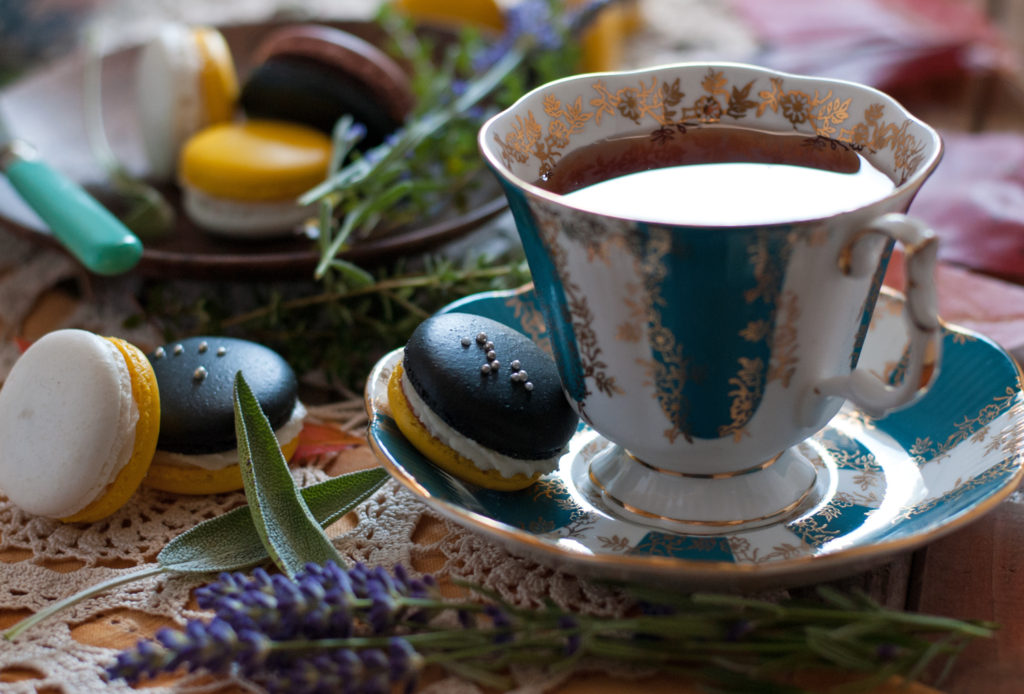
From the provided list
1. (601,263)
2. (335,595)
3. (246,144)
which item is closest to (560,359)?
(601,263)

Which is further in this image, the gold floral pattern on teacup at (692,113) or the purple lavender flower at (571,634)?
the gold floral pattern on teacup at (692,113)

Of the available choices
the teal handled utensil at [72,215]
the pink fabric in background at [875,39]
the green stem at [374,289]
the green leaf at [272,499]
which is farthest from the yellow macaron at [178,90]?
the pink fabric in background at [875,39]

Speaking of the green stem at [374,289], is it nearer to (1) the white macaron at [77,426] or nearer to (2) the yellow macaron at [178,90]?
(1) the white macaron at [77,426]

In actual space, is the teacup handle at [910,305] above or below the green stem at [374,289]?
above

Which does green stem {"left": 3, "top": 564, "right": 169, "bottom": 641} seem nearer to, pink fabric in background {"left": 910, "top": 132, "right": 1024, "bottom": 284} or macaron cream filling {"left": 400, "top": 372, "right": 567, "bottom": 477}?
macaron cream filling {"left": 400, "top": 372, "right": 567, "bottom": 477}

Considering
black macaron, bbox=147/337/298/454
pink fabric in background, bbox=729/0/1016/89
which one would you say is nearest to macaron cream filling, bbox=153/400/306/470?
black macaron, bbox=147/337/298/454

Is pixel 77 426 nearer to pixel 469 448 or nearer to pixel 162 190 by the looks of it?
pixel 469 448

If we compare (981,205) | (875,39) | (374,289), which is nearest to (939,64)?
(875,39)

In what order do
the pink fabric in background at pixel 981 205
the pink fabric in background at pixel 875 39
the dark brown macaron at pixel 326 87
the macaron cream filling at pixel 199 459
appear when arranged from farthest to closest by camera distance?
the pink fabric in background at pixel 875 39 → the dark brown macaron at pixel 326 87 → the pink fabric in background at pixel 981 205 → the macaron cream filling at pixel 199 459
